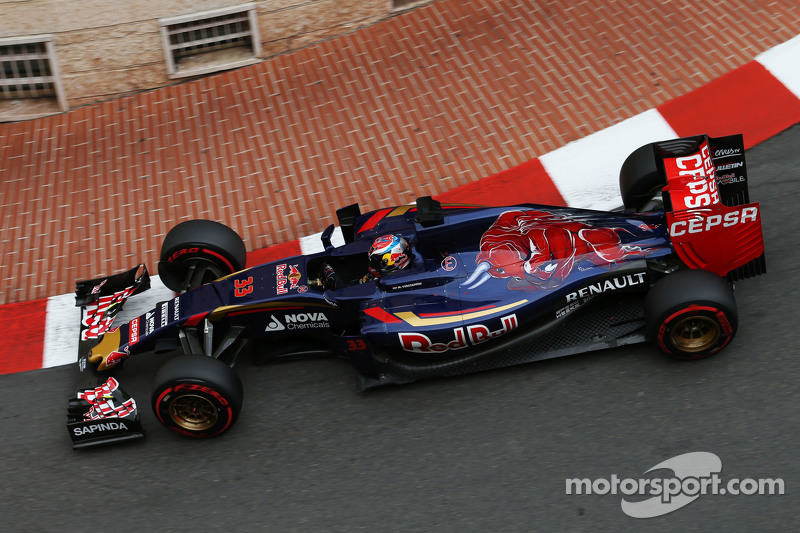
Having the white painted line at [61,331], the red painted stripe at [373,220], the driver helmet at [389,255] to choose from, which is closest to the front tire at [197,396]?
the driver helmet at [389,255]

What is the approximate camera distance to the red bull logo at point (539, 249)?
19.9 ft

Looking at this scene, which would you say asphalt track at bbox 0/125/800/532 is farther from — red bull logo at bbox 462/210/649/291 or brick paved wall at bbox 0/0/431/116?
brick paved wall at bbox 0/0/431/116

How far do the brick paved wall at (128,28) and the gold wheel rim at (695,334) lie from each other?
5211mm

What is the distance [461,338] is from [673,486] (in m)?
1.66

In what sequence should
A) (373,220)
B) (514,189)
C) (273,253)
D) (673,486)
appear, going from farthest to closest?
(514,189)
(273,253)
(373,220)
(673,486)

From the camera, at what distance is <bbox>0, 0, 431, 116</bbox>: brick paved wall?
27.6 feet

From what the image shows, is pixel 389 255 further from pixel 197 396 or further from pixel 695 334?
pixel 695 334

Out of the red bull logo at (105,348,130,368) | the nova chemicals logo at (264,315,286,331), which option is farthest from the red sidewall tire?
the red bull logo at (105,348,130,368)

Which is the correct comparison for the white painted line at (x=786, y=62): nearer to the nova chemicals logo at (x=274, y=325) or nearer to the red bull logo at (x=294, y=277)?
the red bull logo at (x=294, y=277)

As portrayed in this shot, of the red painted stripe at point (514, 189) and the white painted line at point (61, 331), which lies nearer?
the white painted line at point (61, 331)

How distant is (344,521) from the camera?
5.60 meters

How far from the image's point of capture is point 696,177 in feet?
20.1

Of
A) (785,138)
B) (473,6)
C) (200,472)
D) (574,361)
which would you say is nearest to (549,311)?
(574,361)

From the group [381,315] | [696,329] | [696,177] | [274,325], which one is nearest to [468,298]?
[381,315]
